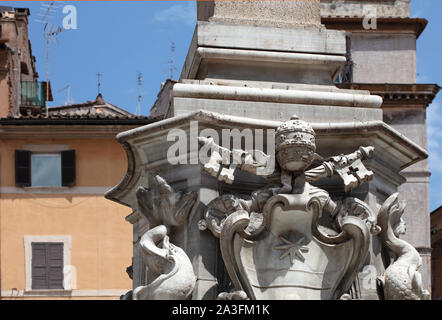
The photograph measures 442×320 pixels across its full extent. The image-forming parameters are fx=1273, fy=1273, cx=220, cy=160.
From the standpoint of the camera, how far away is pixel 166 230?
366 inches

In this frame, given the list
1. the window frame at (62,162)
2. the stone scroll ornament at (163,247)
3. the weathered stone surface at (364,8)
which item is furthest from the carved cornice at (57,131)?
the stone scroll ornament at (163,247)

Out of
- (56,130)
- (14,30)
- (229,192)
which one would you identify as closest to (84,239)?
(56,130)

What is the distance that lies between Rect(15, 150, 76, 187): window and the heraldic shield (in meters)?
24.7

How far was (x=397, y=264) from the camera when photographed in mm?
9234

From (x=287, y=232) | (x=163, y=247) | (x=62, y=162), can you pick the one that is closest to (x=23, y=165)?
(x=62, y=162)

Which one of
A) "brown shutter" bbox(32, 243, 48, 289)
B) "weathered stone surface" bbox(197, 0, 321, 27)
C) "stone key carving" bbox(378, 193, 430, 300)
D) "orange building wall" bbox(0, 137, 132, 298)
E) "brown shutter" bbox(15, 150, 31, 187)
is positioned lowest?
"brown shutter" bbox(32, 243, 48, 289)

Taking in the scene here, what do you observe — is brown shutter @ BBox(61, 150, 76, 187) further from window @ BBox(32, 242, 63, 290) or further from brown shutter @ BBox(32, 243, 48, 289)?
brown shutter @ BBox(32, 243, 48, 289)

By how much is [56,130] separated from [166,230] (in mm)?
24404

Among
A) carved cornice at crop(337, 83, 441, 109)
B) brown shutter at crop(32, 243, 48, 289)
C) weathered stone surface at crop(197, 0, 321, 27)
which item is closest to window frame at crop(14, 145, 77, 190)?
brown shutter at crop(32, 243, 48, 289)

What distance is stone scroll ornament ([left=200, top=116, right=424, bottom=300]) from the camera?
906 cm

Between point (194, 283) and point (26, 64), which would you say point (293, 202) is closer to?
point (194, 283)

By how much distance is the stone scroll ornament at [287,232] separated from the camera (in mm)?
9062

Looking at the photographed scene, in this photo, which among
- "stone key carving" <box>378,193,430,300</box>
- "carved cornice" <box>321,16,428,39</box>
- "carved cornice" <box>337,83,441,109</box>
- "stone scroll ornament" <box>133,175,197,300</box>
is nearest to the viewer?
"stone scroll ornament" <box>133,175,197,300</box>

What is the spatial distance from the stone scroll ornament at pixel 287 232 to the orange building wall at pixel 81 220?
23.5m
